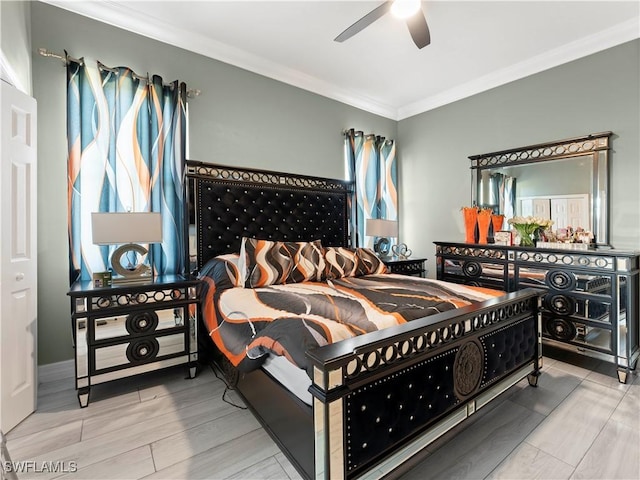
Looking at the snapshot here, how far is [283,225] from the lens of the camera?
340 cm

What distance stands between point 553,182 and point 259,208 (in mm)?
3069

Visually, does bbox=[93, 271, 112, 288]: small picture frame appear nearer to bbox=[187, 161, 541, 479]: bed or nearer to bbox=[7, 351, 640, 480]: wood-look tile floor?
bbox=[187, 161, 541, 479]: bed

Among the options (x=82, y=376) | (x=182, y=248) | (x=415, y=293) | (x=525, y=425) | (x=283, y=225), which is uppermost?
(x=283, y=225)

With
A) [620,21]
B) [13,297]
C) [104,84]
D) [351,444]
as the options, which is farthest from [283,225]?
[620,21]

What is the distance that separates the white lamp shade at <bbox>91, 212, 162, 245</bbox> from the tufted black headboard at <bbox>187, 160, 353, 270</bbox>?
1.53ft

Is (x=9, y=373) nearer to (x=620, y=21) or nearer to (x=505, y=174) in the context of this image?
(x=505, y=174)

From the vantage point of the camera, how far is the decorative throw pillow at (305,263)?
2.75m

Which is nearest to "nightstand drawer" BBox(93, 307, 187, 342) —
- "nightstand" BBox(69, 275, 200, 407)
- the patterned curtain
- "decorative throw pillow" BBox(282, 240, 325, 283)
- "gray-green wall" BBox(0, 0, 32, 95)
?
"nightstand" BBox(69, 275, 200, 407)

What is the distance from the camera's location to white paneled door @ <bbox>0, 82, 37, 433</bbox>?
5.83 feet

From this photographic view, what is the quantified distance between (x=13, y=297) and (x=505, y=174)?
4476 mm

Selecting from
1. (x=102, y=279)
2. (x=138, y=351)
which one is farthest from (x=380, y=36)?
(x=138, y=351)

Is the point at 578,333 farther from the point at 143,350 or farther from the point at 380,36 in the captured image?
the point at 143,350

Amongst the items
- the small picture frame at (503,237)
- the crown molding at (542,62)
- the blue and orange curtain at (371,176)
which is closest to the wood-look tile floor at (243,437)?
the small picture frame at (503,237)

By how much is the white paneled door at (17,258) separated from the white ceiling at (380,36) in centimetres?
122
